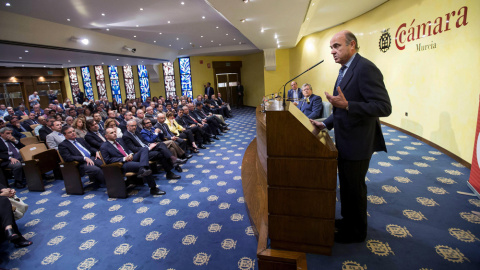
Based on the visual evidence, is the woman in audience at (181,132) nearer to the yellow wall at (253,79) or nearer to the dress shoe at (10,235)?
the dress shoe at (10,235)

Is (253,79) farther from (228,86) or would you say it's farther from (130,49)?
(130,49)

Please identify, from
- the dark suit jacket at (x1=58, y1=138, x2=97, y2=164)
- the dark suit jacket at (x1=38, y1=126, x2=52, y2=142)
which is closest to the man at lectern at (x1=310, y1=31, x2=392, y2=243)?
the dark suit jacket at (x1=58, y1=138, x2=97, y2=164)

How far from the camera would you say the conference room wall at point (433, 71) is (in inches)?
145

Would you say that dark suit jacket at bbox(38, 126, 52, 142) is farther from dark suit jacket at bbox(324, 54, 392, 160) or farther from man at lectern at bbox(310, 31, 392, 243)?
dark suit jacket at bbox(324, 54, 392, 160)

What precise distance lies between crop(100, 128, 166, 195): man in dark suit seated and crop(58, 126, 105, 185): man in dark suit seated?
44 cm

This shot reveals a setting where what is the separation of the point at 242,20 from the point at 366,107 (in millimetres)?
5439

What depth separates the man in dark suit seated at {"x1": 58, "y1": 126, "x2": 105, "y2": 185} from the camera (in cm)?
376

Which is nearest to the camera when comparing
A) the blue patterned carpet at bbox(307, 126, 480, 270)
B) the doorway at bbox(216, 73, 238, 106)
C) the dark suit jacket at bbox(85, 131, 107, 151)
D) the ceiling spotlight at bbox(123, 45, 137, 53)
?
the blue patterned carpet at bbox(307, 126, 480, 270)

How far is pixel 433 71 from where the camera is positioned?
15.1 ft

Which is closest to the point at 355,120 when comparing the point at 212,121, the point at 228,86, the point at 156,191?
the point at 156,191

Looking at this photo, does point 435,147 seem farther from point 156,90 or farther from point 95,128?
point 156,90

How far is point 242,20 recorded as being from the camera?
6129mm

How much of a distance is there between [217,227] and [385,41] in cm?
658

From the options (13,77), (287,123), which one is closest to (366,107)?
(287,123)
